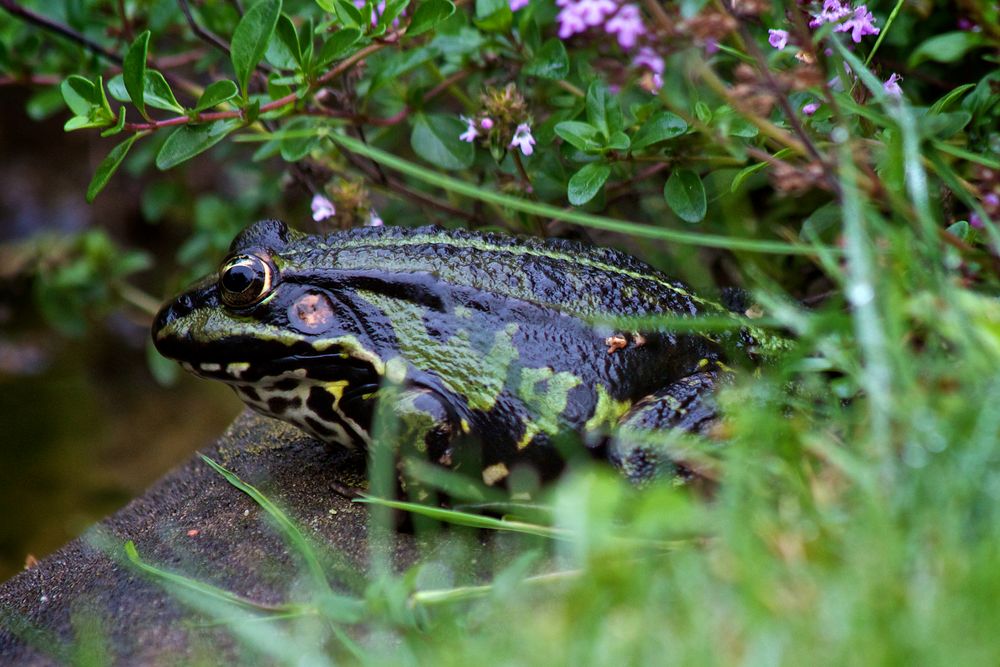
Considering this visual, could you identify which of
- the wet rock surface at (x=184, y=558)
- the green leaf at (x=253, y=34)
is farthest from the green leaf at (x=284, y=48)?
the wet rock surface at (x=184, y=558)

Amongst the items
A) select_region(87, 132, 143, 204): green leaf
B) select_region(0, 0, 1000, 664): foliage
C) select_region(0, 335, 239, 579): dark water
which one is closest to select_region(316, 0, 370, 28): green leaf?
select_region(0, 0, 1000, 664): foliage

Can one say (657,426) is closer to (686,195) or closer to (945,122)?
(686,195)

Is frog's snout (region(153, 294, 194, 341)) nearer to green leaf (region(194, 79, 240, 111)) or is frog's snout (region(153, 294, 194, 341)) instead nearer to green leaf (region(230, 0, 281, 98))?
green leaf (region(194, 79, 240, 111))

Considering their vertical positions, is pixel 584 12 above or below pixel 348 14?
above

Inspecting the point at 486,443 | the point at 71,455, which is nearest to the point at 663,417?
the point at 486,443

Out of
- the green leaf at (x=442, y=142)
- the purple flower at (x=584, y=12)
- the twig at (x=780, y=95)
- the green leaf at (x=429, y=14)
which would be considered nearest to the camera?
Result: the twig at (x=780, y=95)

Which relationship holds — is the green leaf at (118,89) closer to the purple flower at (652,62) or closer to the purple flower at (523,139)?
the purple flower at (523,139)

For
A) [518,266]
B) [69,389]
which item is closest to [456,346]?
[518,266]
